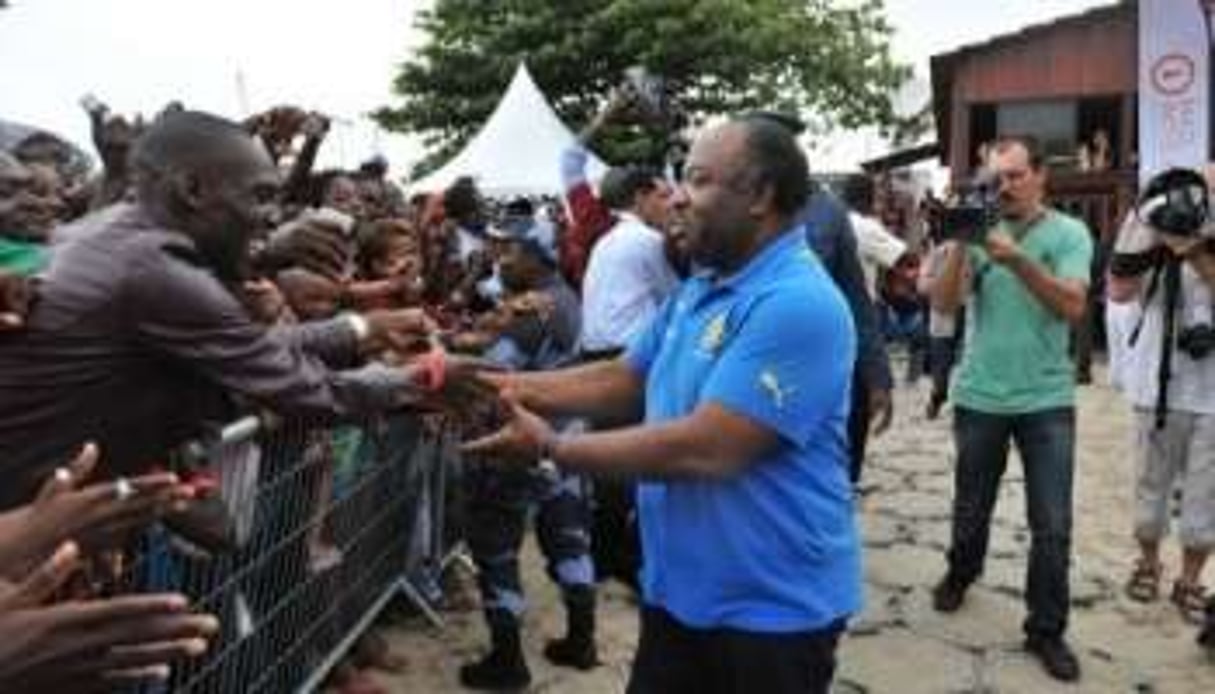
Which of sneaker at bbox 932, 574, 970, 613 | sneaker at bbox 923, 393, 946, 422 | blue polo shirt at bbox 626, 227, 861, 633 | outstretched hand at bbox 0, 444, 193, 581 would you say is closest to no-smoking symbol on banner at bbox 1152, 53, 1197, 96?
sneaker at bbox 923, 393, 946, 422

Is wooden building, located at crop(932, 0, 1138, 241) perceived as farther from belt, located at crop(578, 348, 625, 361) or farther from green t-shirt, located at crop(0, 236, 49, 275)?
green t-shirt, located at crop(0, 236, 49, 275)

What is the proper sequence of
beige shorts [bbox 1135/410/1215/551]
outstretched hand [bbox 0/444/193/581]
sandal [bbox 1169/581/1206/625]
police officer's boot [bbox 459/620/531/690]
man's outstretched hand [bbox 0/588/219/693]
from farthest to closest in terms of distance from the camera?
1. sandal [bbox 1169/581/1206/625]
2. beige shorts [bbox 1135/410/1215/551]
3. police officer's boot [bbox 459/620/531/690]
4. outstretched hand [bbox 0/444/193/581]
5. man's outstretched hand [bbox 0/588/219/693]

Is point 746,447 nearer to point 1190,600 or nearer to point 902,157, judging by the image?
point 1190,600

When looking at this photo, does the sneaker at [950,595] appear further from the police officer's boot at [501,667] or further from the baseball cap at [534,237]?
the baseball cap at [534,237]

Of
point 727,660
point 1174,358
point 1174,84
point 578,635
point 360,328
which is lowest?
point 578,635

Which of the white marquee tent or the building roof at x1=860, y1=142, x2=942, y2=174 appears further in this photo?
the building roof at x1=860, y1=142, x2=942, y2=174

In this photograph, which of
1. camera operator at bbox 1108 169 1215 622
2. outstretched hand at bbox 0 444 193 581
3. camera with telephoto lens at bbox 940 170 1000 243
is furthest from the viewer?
camera operator at bbox 1108 169 1215 622

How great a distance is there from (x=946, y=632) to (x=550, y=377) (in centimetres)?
352

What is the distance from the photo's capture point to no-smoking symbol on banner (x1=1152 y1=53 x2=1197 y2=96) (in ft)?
39.2

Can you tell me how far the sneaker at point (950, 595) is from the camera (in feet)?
24.2

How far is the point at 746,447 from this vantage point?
350cm

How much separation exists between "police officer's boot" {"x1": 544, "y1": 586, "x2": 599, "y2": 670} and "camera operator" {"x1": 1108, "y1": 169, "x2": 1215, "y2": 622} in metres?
2.73

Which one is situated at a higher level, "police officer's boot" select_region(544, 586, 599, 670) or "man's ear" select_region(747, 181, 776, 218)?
"man's ear" select_region(747, 181, 776, 218)

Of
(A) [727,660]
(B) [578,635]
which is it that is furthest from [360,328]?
(B) [578,635]
